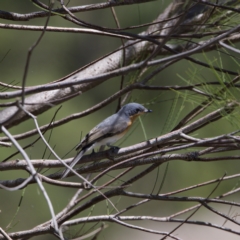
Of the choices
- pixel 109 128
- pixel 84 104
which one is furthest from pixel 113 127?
pixel 84 104

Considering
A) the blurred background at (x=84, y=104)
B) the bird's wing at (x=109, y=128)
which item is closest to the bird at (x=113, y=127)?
the bird's wing at (x=109, y=128)

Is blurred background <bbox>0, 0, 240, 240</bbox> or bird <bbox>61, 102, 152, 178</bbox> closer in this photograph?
bird <bbox>61, 102, 152, 178</bbox>

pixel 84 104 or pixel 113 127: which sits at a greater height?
pixel 113 127

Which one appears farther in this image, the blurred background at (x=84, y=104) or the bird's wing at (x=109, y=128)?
the blurred background at (x=84, y=104)

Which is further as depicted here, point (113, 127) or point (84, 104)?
point (84, 104)

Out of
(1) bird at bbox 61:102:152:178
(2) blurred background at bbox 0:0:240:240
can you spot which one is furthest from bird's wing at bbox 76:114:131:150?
(2) blurred background at bbox 0:0:240:240

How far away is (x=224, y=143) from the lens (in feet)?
5.84

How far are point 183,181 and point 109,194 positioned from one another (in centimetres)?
578

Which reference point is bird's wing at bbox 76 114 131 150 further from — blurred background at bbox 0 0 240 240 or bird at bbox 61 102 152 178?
blurred background at bbox 0 0 240 240

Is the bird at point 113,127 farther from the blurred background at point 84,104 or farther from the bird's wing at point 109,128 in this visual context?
the blurred background at point 84,104

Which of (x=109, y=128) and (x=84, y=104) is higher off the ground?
(x=109, y=128)

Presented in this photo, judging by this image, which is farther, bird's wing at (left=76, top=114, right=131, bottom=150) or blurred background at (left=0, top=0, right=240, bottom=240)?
blurred background at (left=0, top=0, right=240, bottom=240)

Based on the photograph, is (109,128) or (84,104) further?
(84,104)

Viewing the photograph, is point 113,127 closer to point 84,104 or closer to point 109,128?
point 109,128
